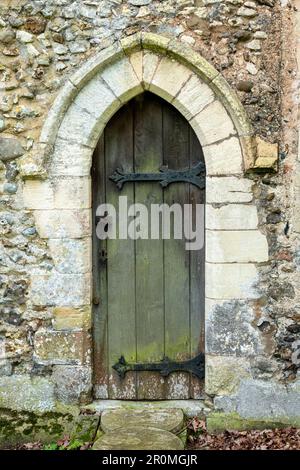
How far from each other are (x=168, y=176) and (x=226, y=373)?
158cm

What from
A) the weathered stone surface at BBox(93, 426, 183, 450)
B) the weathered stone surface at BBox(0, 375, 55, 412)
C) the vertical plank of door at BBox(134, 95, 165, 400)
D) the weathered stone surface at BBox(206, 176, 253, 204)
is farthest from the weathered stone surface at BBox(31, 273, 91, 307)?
the weathered stone surface at BBox(206, 176, 253, 204)

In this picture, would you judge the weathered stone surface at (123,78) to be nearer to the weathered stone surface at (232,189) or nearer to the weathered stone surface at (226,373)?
the weathered stone surface at (232,189)

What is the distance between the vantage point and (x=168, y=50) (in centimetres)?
387

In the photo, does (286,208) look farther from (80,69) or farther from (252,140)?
(80,69)

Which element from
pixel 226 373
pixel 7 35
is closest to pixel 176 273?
pixel 226 373

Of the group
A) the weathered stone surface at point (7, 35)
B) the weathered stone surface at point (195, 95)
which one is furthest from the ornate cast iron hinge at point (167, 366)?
the weathered stone surface at point (7, 35)

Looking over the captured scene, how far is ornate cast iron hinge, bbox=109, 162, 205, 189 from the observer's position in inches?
166

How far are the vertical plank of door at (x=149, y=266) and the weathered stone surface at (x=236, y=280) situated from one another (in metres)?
0.52

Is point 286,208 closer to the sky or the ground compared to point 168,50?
closer to the ground

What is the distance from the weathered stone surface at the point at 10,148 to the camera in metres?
4.02

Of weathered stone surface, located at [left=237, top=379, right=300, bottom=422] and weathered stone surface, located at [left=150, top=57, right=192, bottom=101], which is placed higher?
weathered stone surface, located at [left=150, top=57, right=192, bottom=101]

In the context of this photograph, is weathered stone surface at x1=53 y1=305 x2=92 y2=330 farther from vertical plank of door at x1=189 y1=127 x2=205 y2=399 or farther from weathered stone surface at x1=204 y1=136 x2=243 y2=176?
weathered stone surface at x1=204 y1=136 x2=243 y2=176
